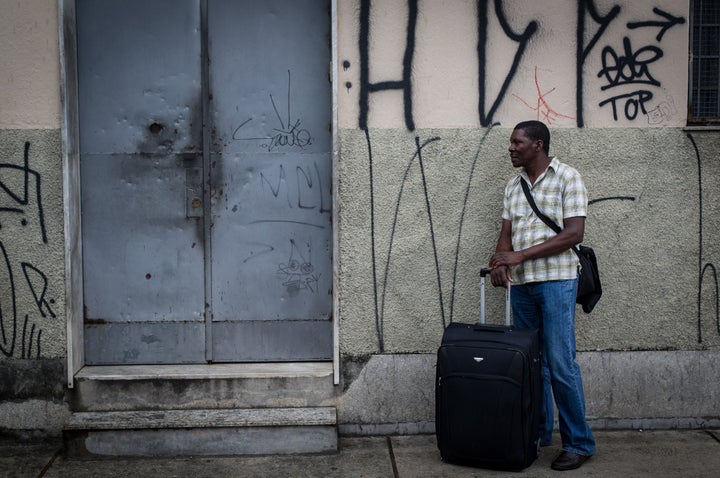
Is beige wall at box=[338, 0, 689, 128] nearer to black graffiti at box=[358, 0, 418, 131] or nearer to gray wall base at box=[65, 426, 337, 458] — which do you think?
black graffiti at box=[358, 0, 418, 131]

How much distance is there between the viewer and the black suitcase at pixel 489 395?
379cm

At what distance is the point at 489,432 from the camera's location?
3846mm

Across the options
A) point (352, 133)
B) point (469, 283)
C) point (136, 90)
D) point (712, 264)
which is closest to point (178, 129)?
point (136, 90)

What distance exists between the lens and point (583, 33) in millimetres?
4527

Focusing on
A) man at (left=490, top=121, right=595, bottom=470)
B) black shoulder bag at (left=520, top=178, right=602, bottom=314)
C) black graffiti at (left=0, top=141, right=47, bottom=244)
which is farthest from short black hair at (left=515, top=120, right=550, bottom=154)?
black graffiti at (left=0, top=141, right=47, bottom=244)

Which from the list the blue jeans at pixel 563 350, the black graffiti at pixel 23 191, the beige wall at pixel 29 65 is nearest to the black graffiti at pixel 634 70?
the blue jeans at pixel 563 350

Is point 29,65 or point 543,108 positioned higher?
point 29,65

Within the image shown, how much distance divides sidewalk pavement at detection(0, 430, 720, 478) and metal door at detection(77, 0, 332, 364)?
27.2 inches

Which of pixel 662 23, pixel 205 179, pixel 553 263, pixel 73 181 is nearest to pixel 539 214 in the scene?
pixel 553 263

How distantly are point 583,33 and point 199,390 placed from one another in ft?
10.3

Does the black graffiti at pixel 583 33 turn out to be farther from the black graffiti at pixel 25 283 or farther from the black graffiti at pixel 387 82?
the black graffiti at pixel 25 283

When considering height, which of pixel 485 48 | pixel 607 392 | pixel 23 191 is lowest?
pixel 607 392

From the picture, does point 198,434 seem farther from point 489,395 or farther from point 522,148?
point 522,148

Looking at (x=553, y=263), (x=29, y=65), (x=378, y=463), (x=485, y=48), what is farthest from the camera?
(x=485, y=48)
